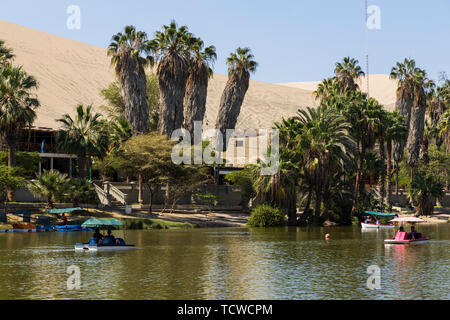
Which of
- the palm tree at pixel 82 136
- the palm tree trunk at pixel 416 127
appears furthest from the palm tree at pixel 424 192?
the palm tree at pixel 82 136

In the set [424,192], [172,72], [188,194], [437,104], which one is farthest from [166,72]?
[437,104]

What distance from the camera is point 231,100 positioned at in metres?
86.4

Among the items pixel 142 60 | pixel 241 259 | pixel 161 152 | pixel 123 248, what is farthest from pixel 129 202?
pixel 241 259

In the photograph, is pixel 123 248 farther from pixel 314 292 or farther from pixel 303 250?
pixel 314 292

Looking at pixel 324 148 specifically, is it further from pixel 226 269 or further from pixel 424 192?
pixel 226 269

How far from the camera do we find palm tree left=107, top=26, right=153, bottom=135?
8012 cm

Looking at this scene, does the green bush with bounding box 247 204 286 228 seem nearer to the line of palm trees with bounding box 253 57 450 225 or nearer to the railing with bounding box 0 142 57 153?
the line of palm trees with bounding box 253 57 450 225

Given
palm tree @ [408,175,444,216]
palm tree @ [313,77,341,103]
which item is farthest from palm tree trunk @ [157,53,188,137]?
palm tree @ [408,175,444,216]

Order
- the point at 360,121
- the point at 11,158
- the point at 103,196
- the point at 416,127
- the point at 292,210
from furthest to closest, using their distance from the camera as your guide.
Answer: the point at 416,127, the point at 360,121, the point at 292,210, the point at 103,196, the point at 11,158

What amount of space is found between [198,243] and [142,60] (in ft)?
134

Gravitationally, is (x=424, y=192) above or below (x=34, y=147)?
below

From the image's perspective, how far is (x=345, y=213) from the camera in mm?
74500

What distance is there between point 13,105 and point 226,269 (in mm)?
39071

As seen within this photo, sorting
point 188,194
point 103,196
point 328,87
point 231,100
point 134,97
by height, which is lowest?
point 103,196
